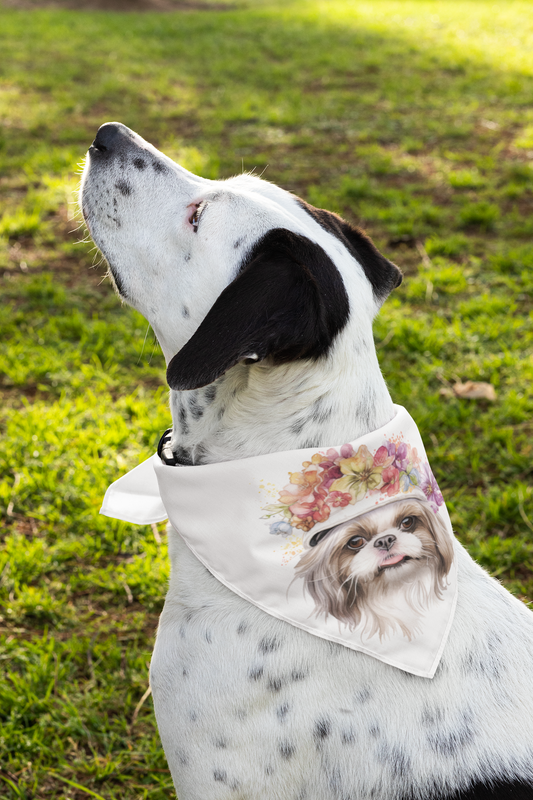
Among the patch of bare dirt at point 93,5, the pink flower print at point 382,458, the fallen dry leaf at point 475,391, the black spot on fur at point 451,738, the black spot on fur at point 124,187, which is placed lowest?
the fallen dry leaf at point 475,391

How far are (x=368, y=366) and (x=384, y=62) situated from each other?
1084cm

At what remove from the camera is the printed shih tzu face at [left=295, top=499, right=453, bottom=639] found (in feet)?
6.19

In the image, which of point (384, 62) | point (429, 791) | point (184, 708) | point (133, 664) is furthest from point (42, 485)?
point (384, 62)

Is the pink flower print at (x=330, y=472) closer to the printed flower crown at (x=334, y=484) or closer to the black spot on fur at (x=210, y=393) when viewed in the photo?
the printed flower crown at (x=334, y=484)

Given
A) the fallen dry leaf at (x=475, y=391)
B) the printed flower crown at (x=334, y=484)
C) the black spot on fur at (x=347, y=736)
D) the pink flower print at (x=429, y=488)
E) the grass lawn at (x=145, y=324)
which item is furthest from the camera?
the fallen dry leaf at (x=475, y=391)

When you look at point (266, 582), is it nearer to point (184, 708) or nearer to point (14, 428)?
point (184, 708)

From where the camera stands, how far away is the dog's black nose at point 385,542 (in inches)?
76.7

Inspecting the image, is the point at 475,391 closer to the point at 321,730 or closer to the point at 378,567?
the point at 378,567

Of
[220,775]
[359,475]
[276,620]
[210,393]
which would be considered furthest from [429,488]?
[220,775]

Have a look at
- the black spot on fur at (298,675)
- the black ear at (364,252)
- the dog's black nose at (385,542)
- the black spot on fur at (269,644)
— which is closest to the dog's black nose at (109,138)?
the black ear at (364,252)

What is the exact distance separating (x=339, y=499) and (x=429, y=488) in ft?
1.00

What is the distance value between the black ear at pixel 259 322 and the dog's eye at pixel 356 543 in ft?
1.79

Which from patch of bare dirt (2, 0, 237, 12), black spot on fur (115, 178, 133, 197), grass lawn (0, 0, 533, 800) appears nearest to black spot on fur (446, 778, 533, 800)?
grass lawn (0, 0, 533, 800)

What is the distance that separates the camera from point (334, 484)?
1930 millimetres
